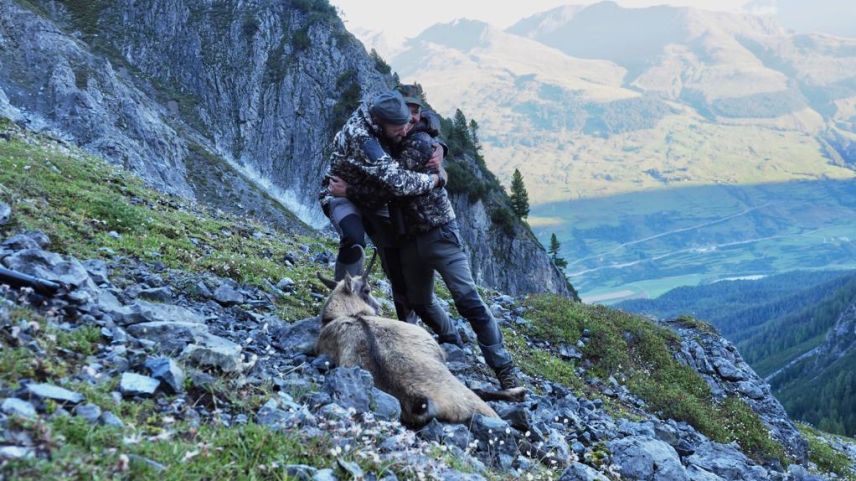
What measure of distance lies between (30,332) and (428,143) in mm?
5584

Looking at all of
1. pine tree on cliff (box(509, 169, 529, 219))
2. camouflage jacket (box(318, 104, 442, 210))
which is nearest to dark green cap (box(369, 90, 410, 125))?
camouflage jacket (box(318, 104, 442, 210))

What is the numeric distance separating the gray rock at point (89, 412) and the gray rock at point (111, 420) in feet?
0.13

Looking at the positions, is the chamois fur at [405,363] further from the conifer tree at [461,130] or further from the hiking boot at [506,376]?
the conifer tree at [461,130]

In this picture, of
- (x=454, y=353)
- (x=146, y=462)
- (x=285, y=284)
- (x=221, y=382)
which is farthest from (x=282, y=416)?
(x=285, y=284)

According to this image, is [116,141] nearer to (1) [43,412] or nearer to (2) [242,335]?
(2) [242,335]

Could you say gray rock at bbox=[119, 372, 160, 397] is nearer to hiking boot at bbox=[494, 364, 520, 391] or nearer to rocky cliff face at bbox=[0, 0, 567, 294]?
hiking boot at bbox=[494, 364, 520, 391]

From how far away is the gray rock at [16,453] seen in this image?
3.80 meters

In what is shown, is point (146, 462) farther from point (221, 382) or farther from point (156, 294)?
point (156, 294)

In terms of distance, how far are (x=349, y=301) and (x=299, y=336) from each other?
0.90 meters

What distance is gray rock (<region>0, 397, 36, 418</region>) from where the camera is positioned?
169 inches

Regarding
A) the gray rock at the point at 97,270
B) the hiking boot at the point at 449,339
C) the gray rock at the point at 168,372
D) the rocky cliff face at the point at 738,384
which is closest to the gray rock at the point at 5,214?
the gray rock at the point at 97,270

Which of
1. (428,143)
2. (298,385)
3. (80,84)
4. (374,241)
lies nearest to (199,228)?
(374,241)

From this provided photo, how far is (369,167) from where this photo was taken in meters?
9.20

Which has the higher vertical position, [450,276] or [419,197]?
[419,197]
